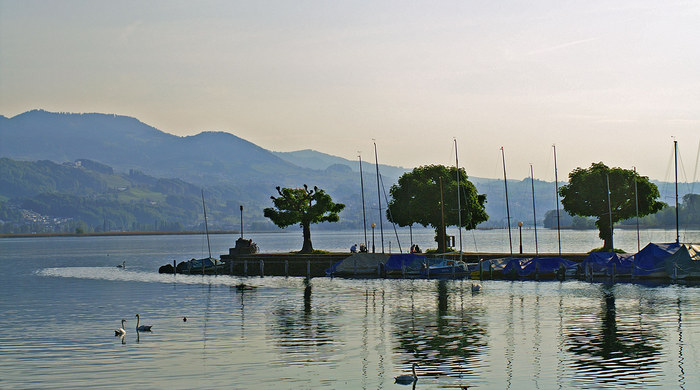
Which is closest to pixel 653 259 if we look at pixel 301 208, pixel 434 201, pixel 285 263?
pixel 434 201

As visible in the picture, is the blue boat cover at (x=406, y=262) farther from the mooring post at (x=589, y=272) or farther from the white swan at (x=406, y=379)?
the white swan at (x=406, y=379)

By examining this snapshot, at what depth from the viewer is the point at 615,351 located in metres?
41.7

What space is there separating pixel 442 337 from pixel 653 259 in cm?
4666

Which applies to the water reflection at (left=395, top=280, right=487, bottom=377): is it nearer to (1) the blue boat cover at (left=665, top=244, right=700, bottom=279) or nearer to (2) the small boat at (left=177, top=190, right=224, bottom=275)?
(1) the blue boat cover at (left=665, top=244, right=700, bottom=279)

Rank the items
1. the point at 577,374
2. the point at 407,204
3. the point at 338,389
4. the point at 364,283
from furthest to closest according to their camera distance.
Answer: the point at 407,204 < the point at 364,283 < the point at 577,374 < the point at 338,389

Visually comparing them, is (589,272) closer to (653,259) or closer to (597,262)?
(597,262)

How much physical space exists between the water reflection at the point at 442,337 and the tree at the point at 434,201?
40.7 metres

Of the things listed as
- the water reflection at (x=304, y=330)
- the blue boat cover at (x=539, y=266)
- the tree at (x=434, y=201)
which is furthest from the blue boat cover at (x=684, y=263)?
the water reflection at (x=304, y=330)

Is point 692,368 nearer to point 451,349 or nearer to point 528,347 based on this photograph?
point 528,347

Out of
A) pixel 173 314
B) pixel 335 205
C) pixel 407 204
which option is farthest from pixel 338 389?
pixel 335 205

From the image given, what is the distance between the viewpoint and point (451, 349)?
43.2 m

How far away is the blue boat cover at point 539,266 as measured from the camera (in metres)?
91.9

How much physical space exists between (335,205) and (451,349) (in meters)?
86.9

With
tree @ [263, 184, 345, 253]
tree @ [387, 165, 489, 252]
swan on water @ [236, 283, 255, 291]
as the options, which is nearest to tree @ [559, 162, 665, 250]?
tree @ [387, 165, 489, 252]
